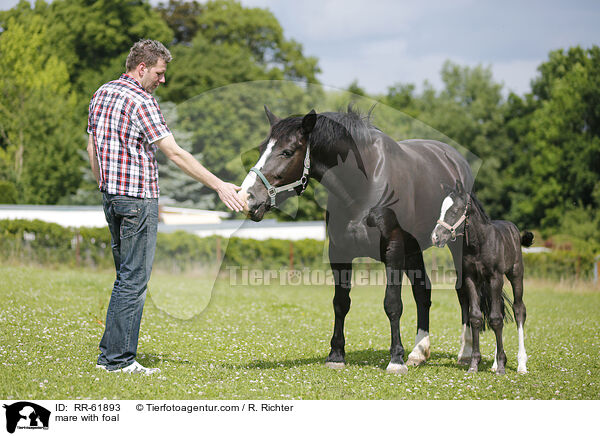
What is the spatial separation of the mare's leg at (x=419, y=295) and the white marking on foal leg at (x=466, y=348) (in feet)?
1.39

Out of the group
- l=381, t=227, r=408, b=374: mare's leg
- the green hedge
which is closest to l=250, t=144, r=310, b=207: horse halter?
l=381, t=227, r=408, b=374: mare's leg

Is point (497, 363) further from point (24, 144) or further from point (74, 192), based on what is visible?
point (74, 192)

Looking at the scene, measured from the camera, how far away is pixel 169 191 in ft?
38.1

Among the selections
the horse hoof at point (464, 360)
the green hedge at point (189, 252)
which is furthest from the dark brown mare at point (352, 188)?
the green hedge at point (189, 252)

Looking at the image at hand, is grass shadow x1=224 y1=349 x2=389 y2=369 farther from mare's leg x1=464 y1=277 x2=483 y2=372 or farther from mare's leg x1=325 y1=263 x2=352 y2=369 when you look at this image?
mare's leg x1=464 y1=277 x2=483 y2=372

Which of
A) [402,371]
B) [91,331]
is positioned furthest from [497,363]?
[91,331]

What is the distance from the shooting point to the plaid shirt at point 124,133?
5.57 m

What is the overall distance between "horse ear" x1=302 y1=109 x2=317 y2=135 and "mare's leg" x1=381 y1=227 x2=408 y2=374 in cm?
151

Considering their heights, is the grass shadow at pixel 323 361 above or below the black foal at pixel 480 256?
below

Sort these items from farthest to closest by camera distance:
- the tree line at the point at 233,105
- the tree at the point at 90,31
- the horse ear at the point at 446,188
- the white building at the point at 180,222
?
1. the tree at the point at 90,31
2. the white building at the point at 180,222
3. the tree line at the point at 233,105
4. the horse ear at the point at 446,188

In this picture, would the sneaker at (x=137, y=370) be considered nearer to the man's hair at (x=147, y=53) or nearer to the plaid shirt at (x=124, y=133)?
the plaid shirt at (x=124, y=133)

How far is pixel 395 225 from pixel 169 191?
6.38 metres

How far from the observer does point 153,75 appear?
580cm
